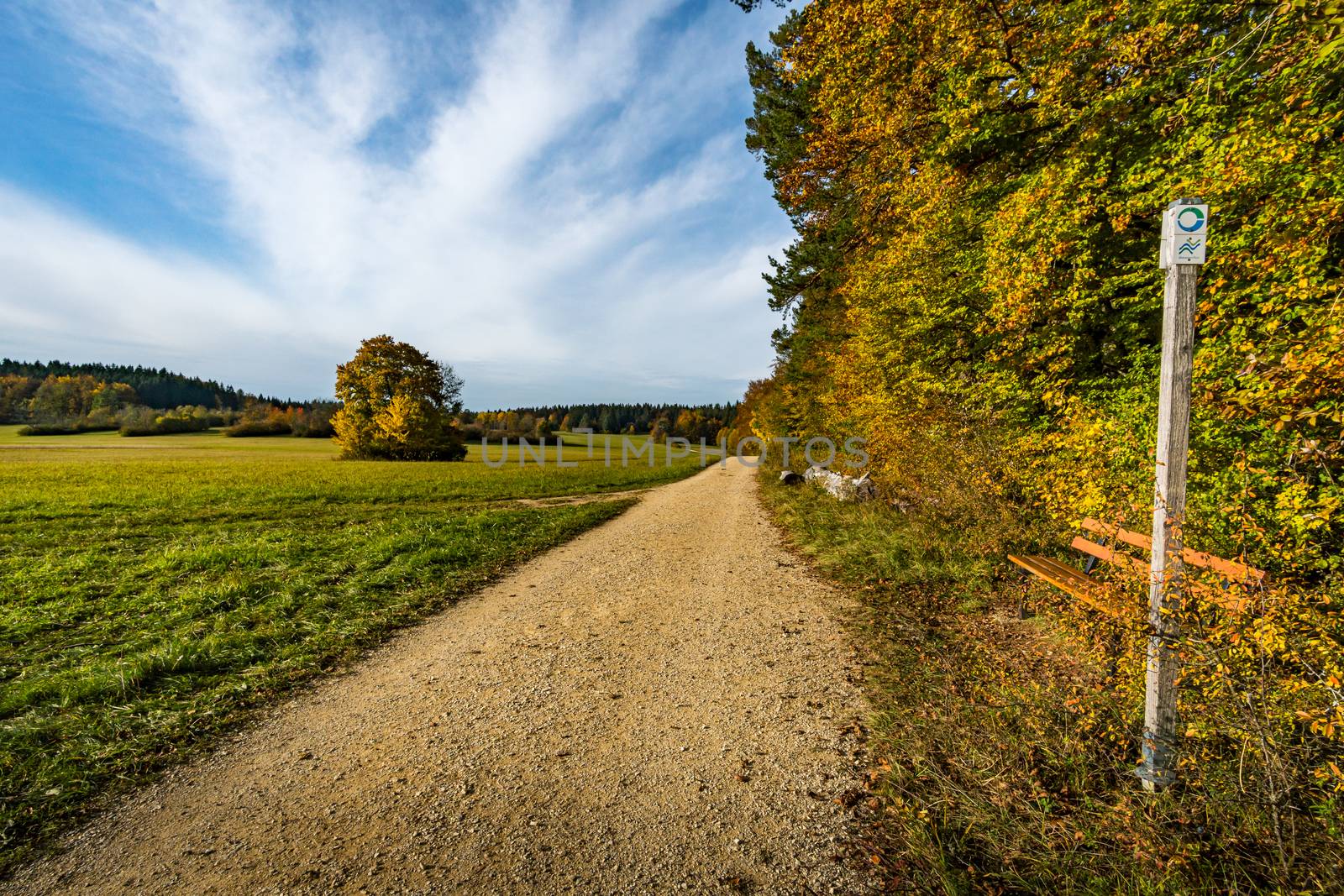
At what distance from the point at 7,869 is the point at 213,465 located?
3073cm

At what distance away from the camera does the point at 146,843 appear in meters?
2.70

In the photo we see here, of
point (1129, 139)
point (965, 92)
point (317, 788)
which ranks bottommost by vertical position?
point (317, 788)

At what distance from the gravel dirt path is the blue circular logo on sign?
11.8ft

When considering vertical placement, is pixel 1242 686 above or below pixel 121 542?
above

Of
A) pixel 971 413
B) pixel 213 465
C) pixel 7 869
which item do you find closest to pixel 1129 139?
pixel 971 413

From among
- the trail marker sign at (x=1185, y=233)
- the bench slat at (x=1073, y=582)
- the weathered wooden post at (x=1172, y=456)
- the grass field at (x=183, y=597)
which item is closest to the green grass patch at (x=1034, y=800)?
the weathered wooden post at (x=1172, y=456)

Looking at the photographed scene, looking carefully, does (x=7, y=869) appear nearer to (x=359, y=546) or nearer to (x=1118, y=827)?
(x=1118, y=827)

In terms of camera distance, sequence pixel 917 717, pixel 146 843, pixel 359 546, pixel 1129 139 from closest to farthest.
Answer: pixel 146 843
pixel 917 717
pixel 1129 139
pixel 359 546

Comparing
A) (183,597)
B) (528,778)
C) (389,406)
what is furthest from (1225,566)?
(389,406)

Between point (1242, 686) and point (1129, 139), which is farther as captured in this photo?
point (1129, 139)

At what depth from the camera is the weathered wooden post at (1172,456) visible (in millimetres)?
2447

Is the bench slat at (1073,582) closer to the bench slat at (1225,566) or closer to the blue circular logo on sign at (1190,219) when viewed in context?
the bench slat at (1225,566)

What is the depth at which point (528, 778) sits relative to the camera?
3215 millimetres

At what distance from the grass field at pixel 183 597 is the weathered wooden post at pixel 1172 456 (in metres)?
6.17
